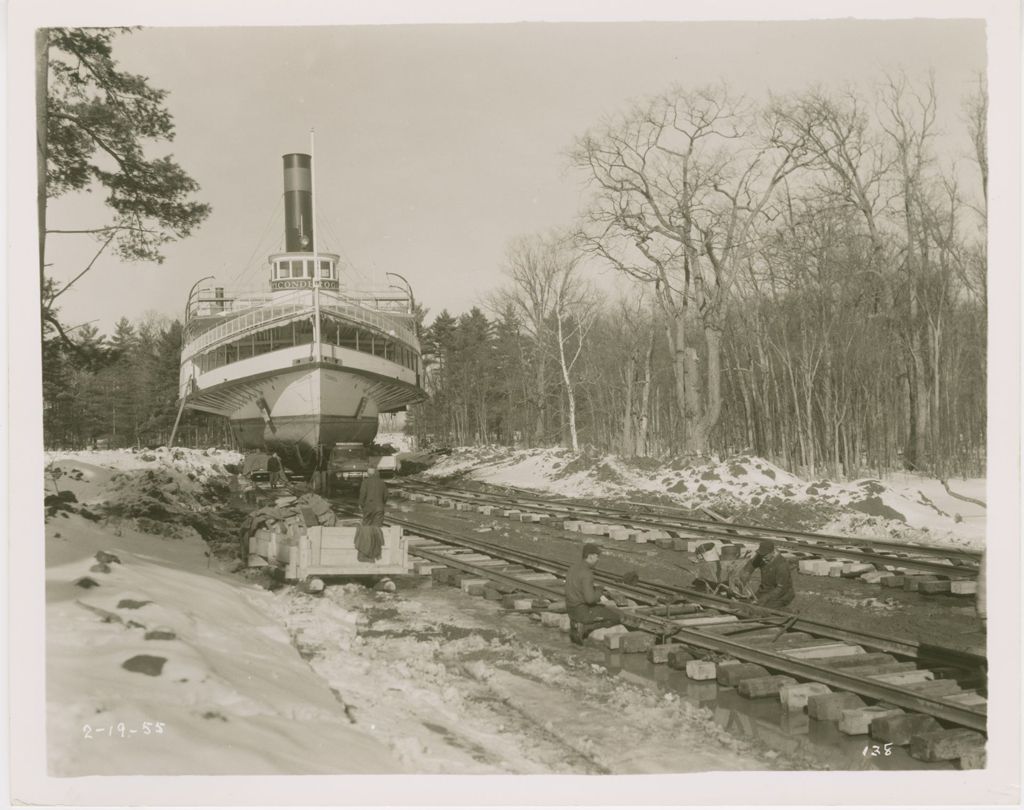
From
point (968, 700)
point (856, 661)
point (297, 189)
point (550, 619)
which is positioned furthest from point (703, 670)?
point (297, 189)

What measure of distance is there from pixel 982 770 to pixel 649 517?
10.2 metres

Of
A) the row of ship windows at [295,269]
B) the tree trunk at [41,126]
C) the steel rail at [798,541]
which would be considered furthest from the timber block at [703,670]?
the row of ship windows at [295,269]

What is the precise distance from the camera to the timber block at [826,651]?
6.78 m

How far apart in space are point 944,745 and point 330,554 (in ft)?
21.4

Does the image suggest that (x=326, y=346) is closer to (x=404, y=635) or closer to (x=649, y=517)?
(x=649, y=517)

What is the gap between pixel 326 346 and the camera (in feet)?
67.8

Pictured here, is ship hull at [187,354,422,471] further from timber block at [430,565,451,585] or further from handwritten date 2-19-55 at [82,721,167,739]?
handwritten date 2-19-55 at [82,721,167,739]

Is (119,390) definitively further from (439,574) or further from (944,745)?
(944,745)

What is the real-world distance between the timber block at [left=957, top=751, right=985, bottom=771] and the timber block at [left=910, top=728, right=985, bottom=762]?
0.01 metres

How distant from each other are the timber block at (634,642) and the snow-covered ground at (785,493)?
4.68 meters

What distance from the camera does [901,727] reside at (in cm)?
543

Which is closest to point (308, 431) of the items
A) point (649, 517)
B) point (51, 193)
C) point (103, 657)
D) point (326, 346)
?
point (326, 346)

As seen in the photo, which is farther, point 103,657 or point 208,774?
point 103,657

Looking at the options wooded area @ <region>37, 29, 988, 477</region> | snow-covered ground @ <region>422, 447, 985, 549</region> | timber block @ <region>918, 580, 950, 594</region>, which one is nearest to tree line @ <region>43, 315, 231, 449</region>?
wooded area @ <region>37, 29, 988, 477</region>
